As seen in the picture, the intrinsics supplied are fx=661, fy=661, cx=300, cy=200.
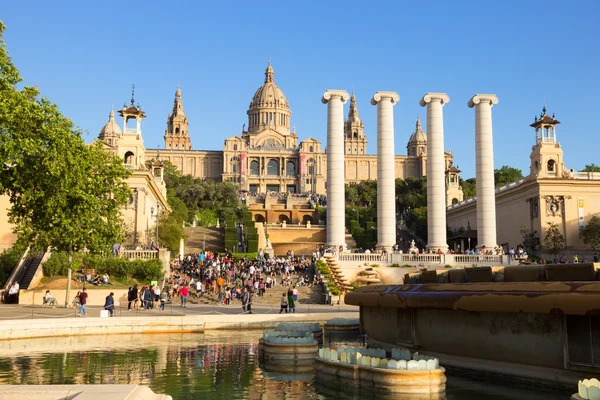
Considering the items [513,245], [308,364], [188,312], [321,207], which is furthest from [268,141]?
[308,364]

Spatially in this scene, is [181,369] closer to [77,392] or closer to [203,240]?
[77,392]

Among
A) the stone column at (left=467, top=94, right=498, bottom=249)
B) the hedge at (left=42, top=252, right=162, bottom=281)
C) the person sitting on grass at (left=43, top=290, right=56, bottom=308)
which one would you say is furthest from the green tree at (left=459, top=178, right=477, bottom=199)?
the person sitting on grass at (left=43, top=290, right=56, bottom=308)

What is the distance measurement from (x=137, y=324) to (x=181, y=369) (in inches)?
398

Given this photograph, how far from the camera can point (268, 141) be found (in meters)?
200

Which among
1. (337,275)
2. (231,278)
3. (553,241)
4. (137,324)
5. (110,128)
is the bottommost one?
(137,324)

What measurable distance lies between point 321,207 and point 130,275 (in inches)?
3165

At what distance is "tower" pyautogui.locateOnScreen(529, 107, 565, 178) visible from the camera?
66938 mm

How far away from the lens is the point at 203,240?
76625 mm

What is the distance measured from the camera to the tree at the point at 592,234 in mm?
62781

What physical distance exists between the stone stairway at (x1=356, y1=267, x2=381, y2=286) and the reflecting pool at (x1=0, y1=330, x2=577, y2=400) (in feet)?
63.2

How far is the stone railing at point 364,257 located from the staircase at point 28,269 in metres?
21.4

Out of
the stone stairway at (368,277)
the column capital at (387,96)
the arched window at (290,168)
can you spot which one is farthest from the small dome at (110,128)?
the stone stairway at (368,277)

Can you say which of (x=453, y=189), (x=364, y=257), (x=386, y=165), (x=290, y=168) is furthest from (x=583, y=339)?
(x=290, y=168)

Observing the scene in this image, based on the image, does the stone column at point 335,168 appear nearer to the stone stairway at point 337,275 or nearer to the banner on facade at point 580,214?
the stone stairway at point 337,275
